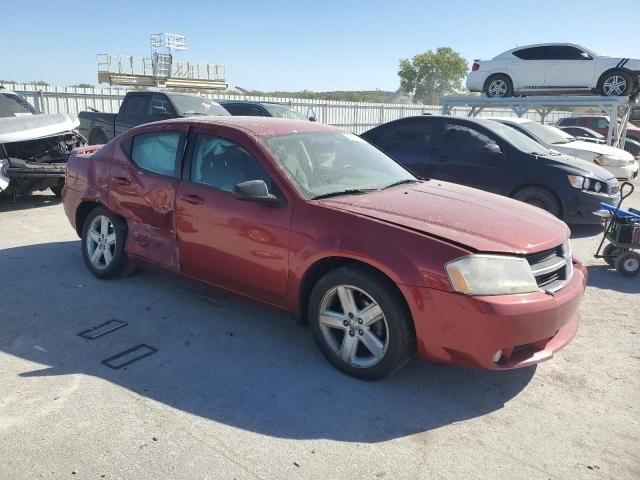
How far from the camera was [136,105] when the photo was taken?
1190 cm

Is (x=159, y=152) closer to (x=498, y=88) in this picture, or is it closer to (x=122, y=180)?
(x=122, y=180)

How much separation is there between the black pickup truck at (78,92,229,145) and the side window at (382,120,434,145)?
4.54 m

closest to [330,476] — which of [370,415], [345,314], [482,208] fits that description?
[370,415]

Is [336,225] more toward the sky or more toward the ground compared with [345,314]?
more toward the sky

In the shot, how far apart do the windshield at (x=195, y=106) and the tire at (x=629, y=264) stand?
8.41 m

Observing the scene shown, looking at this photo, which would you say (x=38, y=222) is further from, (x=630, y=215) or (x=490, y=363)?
(x=630, y=215)

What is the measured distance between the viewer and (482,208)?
3.72 meters

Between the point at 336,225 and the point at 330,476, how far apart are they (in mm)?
1478

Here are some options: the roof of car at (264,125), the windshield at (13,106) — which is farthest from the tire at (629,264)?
the windshield at (13,106)

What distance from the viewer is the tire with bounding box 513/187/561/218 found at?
293 inches

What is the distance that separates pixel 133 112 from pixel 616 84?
1241 centimetres

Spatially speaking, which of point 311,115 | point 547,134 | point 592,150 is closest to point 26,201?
point 311,115

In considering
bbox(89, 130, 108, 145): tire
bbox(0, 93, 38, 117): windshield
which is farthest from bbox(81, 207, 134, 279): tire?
bbox(89, 130, 108, 145): tire

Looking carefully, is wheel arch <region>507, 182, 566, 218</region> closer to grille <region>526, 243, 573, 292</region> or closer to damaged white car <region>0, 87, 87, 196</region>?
grille <region>526, 243, 573, 292</region>
